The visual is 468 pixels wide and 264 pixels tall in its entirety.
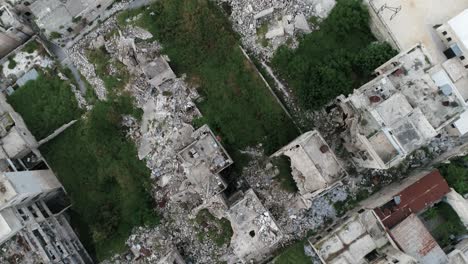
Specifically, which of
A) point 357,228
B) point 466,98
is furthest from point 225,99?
point 466,98

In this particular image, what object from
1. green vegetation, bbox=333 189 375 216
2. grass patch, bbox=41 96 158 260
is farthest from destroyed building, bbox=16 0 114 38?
green vegetation, bbox=333 189 375 216

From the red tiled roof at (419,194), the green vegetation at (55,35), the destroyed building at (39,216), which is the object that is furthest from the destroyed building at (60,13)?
the red tiled roof at (419,194)

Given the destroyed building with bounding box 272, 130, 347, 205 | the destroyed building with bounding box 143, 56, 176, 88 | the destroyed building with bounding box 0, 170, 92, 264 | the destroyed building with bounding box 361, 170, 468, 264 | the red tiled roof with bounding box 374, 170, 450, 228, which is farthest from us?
the destroyed building with bounding box 143, 56, 176, 88

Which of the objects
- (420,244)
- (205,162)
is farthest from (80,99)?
(420,244)

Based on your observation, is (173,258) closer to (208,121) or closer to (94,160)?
(94,160)

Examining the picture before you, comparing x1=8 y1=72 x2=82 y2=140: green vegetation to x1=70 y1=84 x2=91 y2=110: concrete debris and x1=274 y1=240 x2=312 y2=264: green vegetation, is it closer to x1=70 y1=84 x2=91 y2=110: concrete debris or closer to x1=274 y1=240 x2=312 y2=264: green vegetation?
x1=70 y1=84 x2=91 y2=110: concrete debris

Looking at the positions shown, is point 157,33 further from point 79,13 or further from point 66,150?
point 66,150

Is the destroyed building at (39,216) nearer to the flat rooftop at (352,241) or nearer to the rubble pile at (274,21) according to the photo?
the flat rooftop at (352,241)
